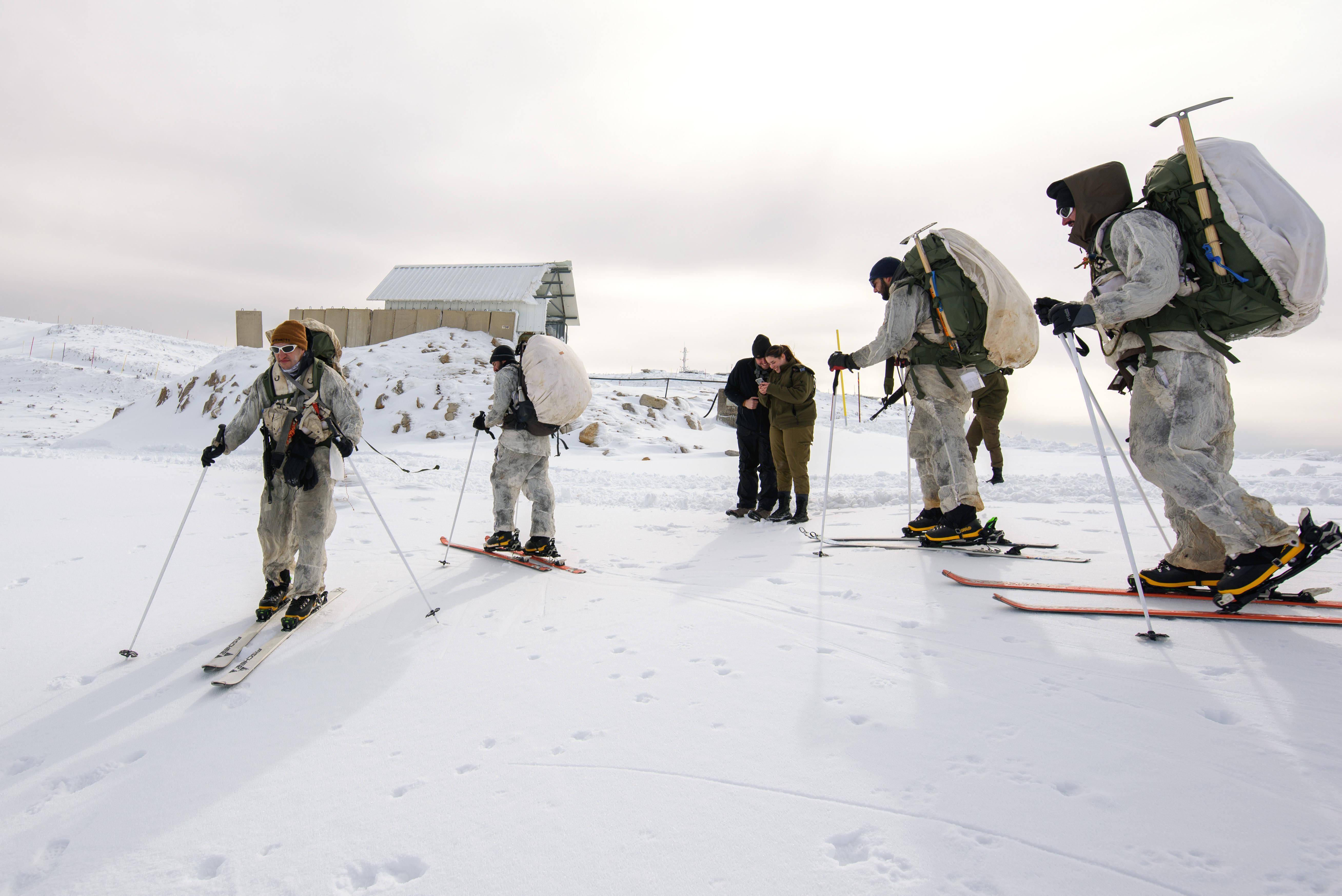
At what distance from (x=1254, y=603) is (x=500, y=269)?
92.0 ft

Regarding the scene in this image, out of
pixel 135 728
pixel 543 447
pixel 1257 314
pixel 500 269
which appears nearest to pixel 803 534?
pixel 543 447

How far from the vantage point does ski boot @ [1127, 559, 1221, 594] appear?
146 inches

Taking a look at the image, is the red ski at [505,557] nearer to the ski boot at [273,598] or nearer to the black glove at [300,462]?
the ski boot at [273,598]

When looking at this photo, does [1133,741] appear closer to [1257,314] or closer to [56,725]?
[1257,314]

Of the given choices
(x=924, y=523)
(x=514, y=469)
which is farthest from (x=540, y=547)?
(x=924, y=523)

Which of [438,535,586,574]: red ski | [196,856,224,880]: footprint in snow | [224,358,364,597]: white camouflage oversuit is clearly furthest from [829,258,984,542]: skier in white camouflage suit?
[196,856,224,880]: footprint in snow

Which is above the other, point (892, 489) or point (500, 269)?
point (500, 269)

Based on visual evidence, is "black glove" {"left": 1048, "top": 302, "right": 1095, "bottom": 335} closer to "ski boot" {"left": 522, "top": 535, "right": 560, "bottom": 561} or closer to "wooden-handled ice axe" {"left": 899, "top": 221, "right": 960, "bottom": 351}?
"wooden-handled ice axe" {"left": 899, "top": 221, "right": 960, "bottom": 351}

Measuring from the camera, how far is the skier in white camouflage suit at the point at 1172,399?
328 cm

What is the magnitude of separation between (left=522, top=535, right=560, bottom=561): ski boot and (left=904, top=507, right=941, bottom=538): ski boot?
3.15m

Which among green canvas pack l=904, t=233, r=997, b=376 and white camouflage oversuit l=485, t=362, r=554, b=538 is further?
white camouflage oversuit l=485, t=362, r=554, b=538

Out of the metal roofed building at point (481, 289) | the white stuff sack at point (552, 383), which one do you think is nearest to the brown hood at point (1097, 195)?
the white stuff sack at point (552, 383)

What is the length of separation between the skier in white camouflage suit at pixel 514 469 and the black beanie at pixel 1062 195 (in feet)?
13.4

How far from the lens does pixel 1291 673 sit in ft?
8.60
